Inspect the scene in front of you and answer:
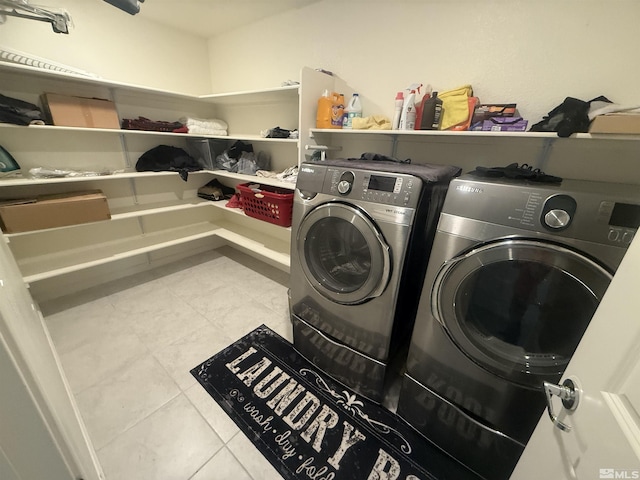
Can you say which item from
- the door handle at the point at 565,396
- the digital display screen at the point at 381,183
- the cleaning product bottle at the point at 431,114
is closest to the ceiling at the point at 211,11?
the cleaning product bottle at the point at 431,114

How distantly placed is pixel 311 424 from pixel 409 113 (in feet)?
5.82

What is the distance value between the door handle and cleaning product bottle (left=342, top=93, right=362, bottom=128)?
1644mm

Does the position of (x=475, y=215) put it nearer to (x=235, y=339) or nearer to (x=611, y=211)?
(x=611, y=211)

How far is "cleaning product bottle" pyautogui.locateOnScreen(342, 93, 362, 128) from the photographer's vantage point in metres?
1.73

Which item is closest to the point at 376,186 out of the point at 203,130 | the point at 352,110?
the point at 352,110

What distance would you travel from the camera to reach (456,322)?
0.96m

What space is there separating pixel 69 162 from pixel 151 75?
105 cm

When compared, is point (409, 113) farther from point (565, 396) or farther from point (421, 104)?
point (565, 396)

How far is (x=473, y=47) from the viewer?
1.41 m

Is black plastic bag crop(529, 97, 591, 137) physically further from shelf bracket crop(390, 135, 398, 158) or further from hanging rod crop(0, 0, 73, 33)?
hanging rod crop(0, 0, 73, 33)

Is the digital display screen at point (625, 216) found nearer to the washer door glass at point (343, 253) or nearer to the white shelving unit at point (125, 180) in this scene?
the washer door glass at point (343, 253)

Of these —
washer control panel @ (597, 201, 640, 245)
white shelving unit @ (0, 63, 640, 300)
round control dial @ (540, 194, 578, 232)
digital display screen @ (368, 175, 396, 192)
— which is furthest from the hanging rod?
washer control panel @ (597, 201, 640, 245)

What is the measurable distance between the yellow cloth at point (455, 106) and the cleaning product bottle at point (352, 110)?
54 cm

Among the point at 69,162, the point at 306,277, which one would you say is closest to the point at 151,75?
the point at 69,162
